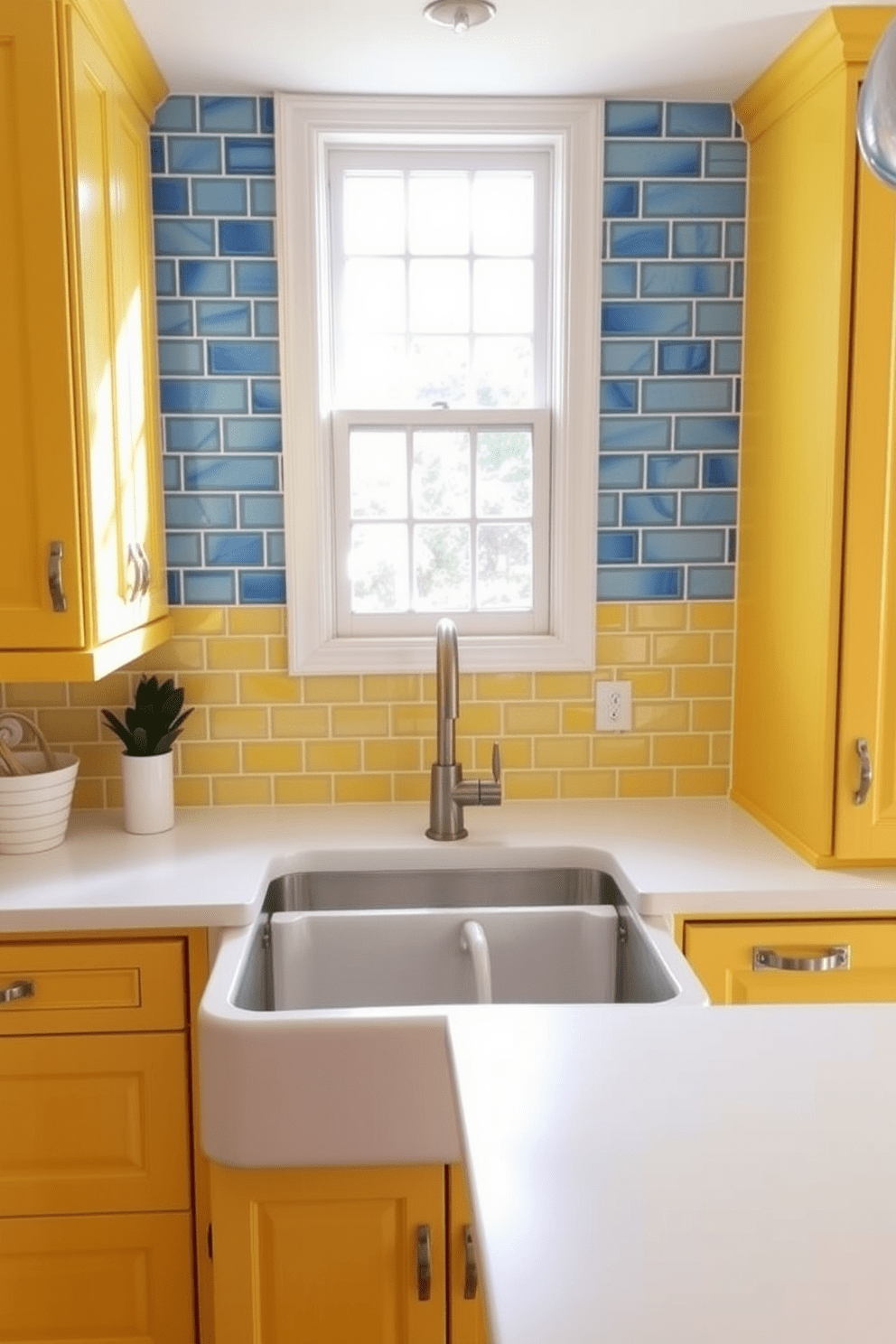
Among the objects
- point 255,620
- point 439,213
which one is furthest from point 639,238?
point 255,620

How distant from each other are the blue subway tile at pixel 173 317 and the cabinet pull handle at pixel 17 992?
4.28 ft

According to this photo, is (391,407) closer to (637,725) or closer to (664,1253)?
(637,725)

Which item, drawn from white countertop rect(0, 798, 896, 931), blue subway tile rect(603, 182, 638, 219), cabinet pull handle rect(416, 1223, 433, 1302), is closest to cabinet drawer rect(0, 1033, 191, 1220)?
white countertop rect(0, 798, 896, 931)

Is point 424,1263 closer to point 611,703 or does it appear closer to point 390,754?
point 390,754

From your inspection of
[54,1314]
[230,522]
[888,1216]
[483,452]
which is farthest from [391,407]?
[888,1216]

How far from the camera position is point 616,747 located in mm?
2555

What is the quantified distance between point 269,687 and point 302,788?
0.75 ft

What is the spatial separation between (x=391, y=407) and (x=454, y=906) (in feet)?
3.49

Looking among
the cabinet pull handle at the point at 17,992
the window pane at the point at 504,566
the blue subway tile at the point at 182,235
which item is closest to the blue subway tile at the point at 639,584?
the window pane at the point at 504,566

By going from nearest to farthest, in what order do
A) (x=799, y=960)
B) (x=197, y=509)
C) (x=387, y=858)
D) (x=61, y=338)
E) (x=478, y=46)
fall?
(x=61, y=338), (x=799, y=960), (x=478, y=46), (x=387, y=858), (x=197, y=509)

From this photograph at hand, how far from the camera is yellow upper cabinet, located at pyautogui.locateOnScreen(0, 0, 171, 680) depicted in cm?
178

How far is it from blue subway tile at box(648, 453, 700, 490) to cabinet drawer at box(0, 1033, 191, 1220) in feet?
4.81

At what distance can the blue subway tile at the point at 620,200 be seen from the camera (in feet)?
7.89

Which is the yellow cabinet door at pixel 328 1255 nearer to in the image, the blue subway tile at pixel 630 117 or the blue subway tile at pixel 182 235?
the blue subway tile at pixel 182 235
